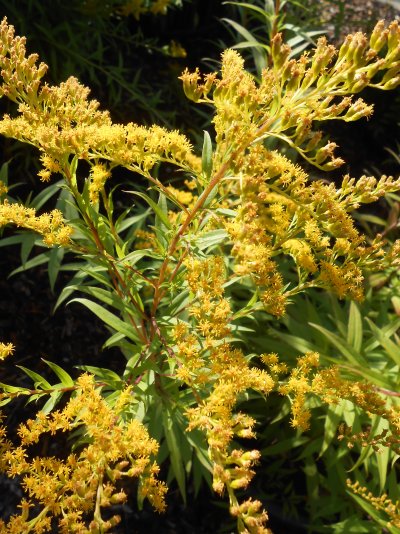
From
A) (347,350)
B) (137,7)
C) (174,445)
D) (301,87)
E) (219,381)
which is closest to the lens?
(301,87)

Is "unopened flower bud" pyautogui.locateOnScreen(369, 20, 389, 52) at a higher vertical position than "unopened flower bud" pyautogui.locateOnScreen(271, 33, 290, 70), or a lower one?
higher

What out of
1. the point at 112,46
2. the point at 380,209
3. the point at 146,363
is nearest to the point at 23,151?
the point at 112,46

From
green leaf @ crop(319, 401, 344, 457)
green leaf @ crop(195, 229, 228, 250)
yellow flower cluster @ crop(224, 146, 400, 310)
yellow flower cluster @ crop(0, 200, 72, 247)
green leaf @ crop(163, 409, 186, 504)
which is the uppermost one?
yellow flower cluster @ crop(224, 146, 400, 310)

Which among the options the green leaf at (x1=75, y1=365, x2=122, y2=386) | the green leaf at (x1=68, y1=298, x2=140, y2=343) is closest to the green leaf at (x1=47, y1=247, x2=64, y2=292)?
the green leaf at (x1=68, y1=298, x2=140, y2=343)

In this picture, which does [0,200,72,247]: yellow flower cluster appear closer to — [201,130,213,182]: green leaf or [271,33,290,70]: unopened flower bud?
[201,130,213,182]: green leaf

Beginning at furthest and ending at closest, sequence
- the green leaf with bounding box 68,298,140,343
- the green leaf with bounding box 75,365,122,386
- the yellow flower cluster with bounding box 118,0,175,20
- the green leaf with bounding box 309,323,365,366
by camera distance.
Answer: the yellow flower cluster with bounding box 118,0,175,20 < the green leaf with bounding box 309,323,365,366 < the green leaf with bounding box 68,298,140,343 < the green leaf with bounding box 75,365,122,386

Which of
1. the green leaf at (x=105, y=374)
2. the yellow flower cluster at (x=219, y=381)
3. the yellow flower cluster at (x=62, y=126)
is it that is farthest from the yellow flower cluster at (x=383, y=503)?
the yellow flower cluster at (x=62, y=126)

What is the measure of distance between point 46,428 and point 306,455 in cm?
156

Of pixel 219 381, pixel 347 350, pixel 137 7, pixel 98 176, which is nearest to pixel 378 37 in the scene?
pixel 98 176

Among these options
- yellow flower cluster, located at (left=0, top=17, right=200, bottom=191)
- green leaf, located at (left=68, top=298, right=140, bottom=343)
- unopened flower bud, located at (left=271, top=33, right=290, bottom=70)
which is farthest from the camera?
green leaf, located at (left=68, top=298, right=140, bottom=343)

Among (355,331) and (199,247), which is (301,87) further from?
(355,331)

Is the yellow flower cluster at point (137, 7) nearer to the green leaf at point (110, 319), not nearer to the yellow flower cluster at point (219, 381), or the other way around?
the green leaf at point (110, 319)

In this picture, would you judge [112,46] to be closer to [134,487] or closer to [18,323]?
[18,323]

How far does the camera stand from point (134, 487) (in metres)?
3.09
